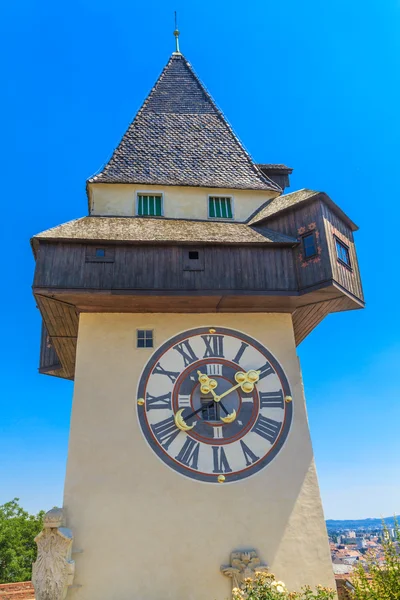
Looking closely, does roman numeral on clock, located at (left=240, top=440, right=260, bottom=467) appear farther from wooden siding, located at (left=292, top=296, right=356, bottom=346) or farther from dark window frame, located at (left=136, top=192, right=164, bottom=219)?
dark window frame, located at (left=136, top=192, right=164, bottom=219)

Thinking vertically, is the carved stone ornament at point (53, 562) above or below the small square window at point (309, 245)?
below

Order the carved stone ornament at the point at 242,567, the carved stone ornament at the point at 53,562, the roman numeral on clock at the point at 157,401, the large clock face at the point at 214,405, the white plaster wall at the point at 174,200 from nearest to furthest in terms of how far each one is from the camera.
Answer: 1. the carved stone ornament at the point at 53,562
2. the carved stone ornament at the point at 242,567
3. the large clock face at the point at 214,405
4. the roman numeral on clock at the point at 157,401
5. the white plaster wall at the point at 174,200

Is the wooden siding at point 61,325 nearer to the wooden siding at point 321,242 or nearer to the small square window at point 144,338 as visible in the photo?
the small square window at point 144,338

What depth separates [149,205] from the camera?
498 inches

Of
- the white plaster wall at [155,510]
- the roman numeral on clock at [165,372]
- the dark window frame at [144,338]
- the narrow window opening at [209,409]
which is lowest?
the white plaster wall at [155,510]

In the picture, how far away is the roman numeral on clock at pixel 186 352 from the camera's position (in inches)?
421

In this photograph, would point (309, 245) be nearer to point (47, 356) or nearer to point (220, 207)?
point (220, 207)

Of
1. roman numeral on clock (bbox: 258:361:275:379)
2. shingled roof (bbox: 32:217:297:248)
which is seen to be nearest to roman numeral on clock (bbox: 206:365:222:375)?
roman numeral on clock (bbox: 258:361:275:379)

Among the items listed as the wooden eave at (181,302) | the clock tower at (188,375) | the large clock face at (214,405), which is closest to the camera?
the clock tower at (188,375)

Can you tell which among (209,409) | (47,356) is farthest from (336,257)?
(47,356)

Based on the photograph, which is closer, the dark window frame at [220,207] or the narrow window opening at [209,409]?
the narrow window opening at [209,409]

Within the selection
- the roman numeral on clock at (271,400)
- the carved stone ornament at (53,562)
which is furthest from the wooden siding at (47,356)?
the roman numeral on clock at (271,400)

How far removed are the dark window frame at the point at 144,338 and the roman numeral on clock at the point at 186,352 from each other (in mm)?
528

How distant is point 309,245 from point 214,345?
9.40 ft
